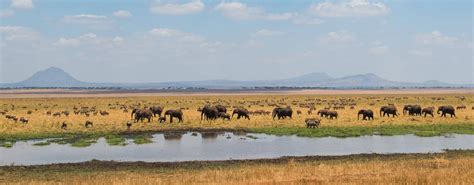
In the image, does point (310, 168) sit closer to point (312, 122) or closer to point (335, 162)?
point (335, 162)

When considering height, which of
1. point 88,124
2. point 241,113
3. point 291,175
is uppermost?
point 241,113

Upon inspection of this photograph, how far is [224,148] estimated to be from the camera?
29953 millimetres

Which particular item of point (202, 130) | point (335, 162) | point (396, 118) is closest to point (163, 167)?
point (335, 162)

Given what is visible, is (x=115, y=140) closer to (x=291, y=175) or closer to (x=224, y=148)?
(x=224, y=148)

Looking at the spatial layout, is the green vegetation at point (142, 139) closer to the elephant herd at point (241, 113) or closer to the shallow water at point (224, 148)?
the shallow water at point (224, 148)

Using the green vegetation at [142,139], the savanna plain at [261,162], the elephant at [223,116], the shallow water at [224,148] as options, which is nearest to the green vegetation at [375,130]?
the savanna plain at [261,162]

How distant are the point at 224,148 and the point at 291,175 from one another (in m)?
12.1

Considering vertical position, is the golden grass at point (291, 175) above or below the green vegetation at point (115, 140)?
above

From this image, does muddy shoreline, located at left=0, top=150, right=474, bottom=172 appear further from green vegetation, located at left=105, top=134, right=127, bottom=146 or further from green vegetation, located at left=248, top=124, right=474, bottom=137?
green vegetation, located at left=248, top=124, right=474, bottom=137

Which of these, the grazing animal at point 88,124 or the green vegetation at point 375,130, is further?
the grazing animal at point 88,124

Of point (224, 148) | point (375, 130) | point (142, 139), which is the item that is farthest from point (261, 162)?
point (375, 130)

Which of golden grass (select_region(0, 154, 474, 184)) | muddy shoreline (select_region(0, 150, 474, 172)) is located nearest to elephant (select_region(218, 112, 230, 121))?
muddy shoreline (select_region(0, 150, 474, 172))

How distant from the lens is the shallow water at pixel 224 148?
2655 centimetres

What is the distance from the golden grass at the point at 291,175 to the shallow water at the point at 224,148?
13.4ft
